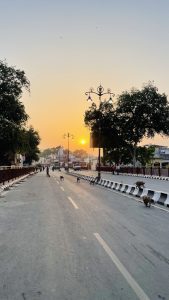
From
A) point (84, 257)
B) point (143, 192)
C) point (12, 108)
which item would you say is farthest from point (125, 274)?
point (12, 108)

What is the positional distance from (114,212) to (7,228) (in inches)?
180

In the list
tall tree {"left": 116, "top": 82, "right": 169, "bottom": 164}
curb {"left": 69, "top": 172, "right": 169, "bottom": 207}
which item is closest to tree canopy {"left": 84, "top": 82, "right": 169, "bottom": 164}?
tall tree {"left": 116, "top": 82, "right": 169, "bottom": 164}

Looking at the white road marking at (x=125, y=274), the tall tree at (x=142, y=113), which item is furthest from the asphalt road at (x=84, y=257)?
the tall tree at (x=142, y=113)

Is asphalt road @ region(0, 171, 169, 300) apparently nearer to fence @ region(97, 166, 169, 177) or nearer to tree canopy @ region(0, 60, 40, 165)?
tree canopy @ region(0, 60, 40, 165)

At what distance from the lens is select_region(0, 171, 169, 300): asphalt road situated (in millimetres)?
5656

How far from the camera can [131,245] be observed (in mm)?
8781

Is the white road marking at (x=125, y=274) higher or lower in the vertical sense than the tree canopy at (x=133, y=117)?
lower

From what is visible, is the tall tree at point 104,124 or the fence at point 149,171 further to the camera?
the tall tree at point 104,124

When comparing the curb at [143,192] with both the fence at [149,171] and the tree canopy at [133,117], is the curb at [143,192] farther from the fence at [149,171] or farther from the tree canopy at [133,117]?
the tree canopy at [133,117]

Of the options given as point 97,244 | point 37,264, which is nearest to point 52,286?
point 37,264

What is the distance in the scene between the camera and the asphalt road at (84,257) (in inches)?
223

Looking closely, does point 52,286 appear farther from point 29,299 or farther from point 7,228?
point 7,228

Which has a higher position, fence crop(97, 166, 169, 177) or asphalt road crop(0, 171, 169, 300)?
fence crop(97, 166, 169, 177)

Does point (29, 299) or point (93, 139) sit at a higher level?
point (93, 139)
